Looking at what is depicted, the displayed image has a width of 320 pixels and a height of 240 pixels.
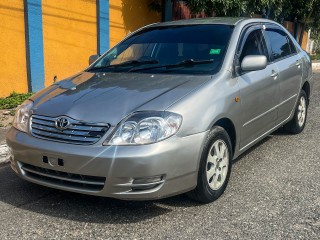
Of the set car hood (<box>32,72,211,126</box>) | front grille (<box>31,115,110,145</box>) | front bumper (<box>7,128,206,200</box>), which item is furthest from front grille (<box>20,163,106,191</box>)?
car hood (<box>32,72,211,126</box>)

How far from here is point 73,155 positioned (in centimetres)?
328

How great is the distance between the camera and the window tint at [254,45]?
15.0 ft

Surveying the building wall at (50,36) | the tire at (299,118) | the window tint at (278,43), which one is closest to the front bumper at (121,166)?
the window tint at (278,43)

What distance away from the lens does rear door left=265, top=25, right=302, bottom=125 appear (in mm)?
5231

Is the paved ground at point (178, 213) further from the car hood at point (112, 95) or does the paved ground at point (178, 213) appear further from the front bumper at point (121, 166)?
the car hood at point (112, 95)

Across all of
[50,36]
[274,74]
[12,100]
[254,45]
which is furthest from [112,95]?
[50,36]

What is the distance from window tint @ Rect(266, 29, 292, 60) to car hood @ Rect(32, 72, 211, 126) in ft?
5.81

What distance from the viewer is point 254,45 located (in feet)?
15.8

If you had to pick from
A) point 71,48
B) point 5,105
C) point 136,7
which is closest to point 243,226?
point 5,105

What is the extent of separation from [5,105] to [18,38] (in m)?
1.49

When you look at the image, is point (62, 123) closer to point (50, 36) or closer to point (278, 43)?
point (278, 43)

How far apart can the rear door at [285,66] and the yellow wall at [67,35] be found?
499 centimetres

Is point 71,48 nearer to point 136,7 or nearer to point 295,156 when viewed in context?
point 136,7

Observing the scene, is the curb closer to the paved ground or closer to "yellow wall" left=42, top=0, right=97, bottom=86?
the paved ground
